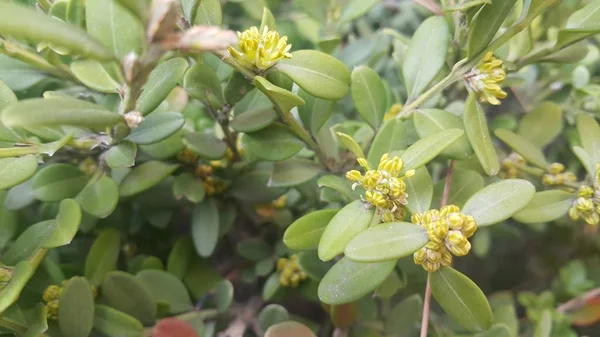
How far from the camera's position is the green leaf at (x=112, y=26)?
606mm

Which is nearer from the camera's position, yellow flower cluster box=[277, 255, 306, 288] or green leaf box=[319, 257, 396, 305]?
green leaf box=[319, 257, 396, 305]

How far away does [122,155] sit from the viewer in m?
0.68

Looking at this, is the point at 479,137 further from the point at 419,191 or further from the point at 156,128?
the point at 156,128

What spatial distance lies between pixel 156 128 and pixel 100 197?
0.14 m

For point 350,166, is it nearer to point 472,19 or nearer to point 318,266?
point 318,266

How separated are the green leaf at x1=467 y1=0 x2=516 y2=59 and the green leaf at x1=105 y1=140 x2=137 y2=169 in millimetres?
465

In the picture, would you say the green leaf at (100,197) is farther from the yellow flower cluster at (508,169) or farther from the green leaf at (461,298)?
the yellow flower cluster at (508,169)

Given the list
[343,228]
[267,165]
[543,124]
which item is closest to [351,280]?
[343,228]

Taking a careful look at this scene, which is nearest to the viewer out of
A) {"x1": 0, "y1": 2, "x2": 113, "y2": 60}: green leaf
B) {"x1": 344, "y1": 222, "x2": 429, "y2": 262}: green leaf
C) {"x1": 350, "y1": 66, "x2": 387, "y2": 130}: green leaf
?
{"x1": 0, "y1": 2, "x2": 113, "y2": 60}: green leaf

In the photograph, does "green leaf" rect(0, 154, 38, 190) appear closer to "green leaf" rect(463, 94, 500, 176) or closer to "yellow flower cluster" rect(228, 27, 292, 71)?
"yellow flower cluster" rect(228, 27, 292, 71)

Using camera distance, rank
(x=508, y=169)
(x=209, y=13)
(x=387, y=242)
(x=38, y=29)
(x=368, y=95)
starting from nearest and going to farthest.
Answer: (x=38, y=29) → (x=387, y=242) → (x=209, y=13) → (x=368, y=95) → (x=508, y=169)

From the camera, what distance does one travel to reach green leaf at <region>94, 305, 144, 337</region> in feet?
2.46

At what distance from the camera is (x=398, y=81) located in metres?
1.16

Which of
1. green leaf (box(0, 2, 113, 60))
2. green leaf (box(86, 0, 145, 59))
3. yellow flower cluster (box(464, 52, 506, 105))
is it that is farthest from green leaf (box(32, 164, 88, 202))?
yellow flower cluster (box(464, 52, 506, 105))
